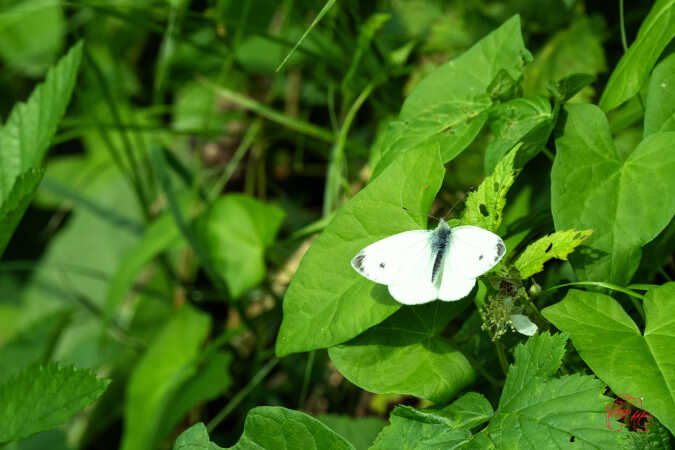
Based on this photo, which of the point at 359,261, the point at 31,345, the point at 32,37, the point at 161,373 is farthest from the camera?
the point at 32,37

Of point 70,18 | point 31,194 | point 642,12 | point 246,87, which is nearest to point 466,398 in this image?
point 31,194

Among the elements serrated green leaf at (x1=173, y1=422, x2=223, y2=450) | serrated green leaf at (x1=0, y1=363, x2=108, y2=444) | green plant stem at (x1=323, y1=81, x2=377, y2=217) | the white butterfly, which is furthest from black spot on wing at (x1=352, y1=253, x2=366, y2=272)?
green plant stem at (x1=323, y1=81, x2=377, y2=217)

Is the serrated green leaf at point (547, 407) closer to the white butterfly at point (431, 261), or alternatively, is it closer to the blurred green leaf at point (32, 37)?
the white butterfly at point (431, 261)

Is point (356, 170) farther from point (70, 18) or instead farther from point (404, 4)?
point (70, 18)

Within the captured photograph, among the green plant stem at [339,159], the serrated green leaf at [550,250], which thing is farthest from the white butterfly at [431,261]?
the green plant stem at [339,159]

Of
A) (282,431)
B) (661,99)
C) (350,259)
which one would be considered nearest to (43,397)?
(282,431)

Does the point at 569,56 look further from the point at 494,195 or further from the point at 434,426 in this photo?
the point at 434,426

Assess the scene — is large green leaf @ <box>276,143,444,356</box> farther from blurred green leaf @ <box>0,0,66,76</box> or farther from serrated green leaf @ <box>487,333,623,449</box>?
blurred green leaf @ <box>0,0,66,76</box>

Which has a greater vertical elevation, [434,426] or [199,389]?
[434,426]
